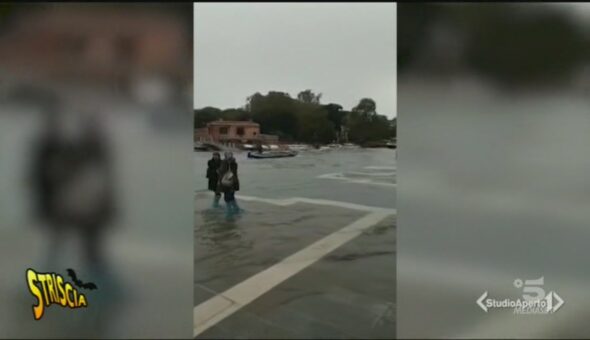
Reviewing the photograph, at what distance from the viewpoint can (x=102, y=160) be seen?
1.70 metres

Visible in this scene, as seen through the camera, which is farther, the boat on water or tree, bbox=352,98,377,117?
the boat on water

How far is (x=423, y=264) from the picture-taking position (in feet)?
5.48

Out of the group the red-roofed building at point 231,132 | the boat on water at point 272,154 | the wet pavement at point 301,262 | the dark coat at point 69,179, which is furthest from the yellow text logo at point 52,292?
the boat on water at point 272,154

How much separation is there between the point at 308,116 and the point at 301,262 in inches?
25.7

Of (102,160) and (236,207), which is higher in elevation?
(102,160)

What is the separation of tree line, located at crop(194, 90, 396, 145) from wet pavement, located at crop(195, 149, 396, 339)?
0.14 metres

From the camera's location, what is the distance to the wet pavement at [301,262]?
66.4 inches

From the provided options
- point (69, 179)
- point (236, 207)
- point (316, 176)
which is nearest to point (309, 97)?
point (316, 176)

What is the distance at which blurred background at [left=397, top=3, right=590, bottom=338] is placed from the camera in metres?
1.64

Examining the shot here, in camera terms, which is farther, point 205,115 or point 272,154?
point 272,154

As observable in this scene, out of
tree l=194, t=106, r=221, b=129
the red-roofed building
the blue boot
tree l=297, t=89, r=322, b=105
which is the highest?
tree l=297, t=89, r=322, b=105

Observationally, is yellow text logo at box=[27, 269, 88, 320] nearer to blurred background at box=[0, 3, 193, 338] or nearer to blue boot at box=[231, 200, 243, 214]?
blurred background at box=[0, 3, 193, 338]

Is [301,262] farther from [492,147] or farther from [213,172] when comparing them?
[492,147]

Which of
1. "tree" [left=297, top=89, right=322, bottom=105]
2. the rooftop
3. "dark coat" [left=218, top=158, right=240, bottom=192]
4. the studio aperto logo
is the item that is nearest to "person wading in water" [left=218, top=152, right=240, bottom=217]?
"dark coat" [left=218, top=158, right=240, bottom=192]
